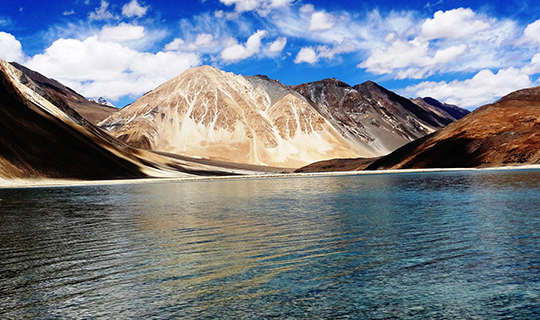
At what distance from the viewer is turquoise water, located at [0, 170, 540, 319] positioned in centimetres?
919

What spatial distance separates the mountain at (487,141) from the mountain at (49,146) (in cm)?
6065

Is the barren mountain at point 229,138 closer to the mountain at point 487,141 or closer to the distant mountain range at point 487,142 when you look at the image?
the distant mountain range at point 487,142

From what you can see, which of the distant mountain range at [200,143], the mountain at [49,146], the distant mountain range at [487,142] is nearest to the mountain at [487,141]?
the distant mountain range at [487,142]

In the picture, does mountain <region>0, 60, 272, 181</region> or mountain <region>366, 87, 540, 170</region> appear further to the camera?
mountain <region>366, 87, 540, 170</region>

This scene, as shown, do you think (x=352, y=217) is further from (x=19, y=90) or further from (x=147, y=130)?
(x=147, y=130)

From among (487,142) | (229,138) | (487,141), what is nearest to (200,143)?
(229,138)

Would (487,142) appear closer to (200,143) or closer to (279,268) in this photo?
(279,268)

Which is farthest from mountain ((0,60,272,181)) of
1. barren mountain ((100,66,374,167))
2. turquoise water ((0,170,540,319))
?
turquoise water ((0,170,540,319))

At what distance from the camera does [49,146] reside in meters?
85.3

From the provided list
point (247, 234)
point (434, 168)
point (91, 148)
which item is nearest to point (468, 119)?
point (434, 168)

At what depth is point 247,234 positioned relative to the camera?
18234mm

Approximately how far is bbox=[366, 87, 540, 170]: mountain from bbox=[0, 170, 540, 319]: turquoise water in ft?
277

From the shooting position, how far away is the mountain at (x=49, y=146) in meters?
78.2

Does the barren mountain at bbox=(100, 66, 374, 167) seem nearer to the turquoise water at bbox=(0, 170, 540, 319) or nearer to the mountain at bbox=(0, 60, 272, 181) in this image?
the mountain at bbox=(0, 60, 272, 181)
